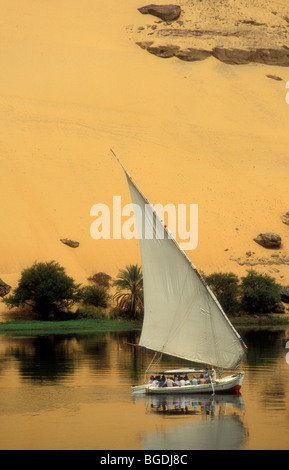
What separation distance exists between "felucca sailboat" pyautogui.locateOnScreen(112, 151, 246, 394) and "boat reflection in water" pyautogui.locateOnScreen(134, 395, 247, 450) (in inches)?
21.9

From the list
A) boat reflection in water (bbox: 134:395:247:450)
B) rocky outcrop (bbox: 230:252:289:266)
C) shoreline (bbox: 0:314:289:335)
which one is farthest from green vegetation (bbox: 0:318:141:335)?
boat reflection in water (bbox: 134:395:247:450)

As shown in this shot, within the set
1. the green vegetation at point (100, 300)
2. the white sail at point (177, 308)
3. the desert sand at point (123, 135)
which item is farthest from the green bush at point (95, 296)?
the white sail at point (177, 308)

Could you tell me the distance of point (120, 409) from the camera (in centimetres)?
2258

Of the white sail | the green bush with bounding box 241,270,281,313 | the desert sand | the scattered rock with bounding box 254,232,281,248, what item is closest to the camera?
the white sail

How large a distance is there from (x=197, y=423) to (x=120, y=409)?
2827 millimetres

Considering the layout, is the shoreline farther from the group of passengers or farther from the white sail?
the group of passengers

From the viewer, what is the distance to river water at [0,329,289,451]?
60.5ft

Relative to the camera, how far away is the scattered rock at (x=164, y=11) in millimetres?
101438

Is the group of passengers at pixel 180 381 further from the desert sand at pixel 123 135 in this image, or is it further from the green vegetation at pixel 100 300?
the desert sand at pixel 123 135

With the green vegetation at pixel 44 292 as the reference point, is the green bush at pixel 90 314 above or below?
below

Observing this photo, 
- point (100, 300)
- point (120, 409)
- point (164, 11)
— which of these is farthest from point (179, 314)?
point (164, 11)

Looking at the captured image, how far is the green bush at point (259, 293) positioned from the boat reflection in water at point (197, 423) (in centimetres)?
3104

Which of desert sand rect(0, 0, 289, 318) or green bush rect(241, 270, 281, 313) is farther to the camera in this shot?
desert sand rect(0, 0, 289, 318)

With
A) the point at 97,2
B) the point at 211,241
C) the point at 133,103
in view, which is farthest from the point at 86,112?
the point at 97,2
